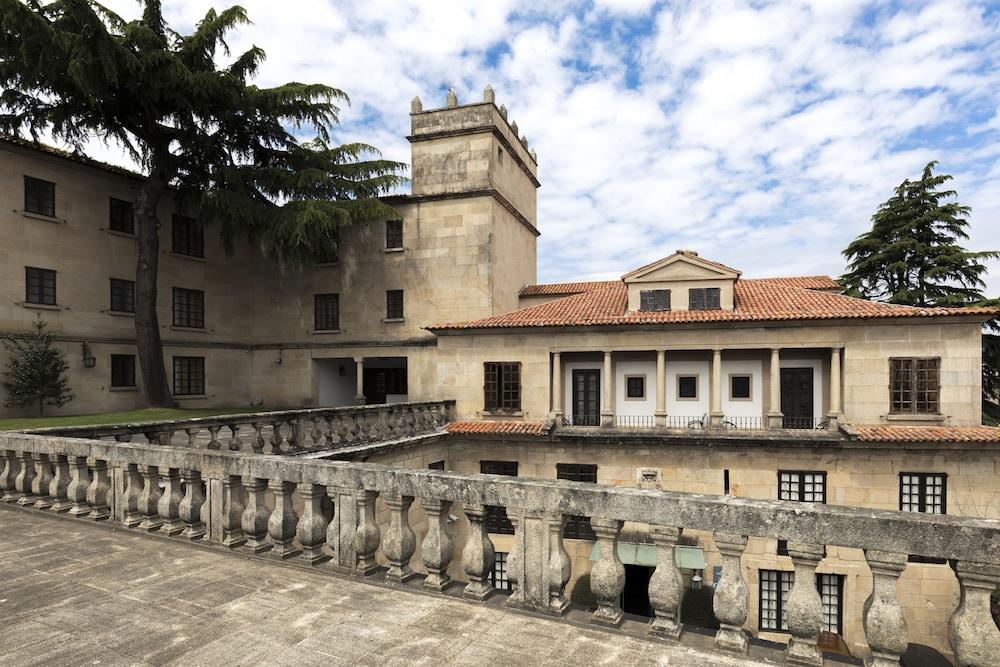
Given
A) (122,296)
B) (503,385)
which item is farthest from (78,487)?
(122,296)

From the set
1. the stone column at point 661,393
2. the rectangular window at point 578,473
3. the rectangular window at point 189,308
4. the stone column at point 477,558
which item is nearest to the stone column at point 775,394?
the stone column at point 661,393

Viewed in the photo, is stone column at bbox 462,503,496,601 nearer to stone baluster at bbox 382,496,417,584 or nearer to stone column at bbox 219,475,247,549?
stone baluster at bbox 382,496,417,584

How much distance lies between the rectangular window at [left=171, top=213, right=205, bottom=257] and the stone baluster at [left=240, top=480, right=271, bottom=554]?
24987 mm

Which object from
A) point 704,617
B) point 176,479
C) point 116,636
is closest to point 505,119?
point 704,617

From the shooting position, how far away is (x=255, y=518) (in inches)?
204

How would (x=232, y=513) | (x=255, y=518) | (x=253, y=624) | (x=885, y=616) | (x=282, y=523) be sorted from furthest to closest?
1. (x=232, y=513)
2. (x=255, y=518)
3. (x=282, y=523)
4. (x=253, y=624)
5. (x=885, y=616)

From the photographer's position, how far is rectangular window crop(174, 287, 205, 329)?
25781 mm

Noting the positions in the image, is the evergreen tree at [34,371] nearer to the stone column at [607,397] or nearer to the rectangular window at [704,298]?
the stone column at [607,397]

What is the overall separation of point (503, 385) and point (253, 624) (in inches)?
741

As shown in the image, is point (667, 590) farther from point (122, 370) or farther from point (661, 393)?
point (122, 370)

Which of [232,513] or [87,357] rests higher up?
[87,357]

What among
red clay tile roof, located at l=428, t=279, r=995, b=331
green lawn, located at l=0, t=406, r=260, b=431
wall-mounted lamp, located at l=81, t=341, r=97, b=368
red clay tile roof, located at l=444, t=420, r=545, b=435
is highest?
red clay tile roof, located at l=428, t=279, r=995, b=331

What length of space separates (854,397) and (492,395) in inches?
534

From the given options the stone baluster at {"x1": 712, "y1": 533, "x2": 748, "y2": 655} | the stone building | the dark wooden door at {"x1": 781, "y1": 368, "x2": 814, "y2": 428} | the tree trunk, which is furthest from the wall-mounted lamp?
the dark wooden door at {"x1": 781, "y1": 368, "x2": 814, "y2": 428}
